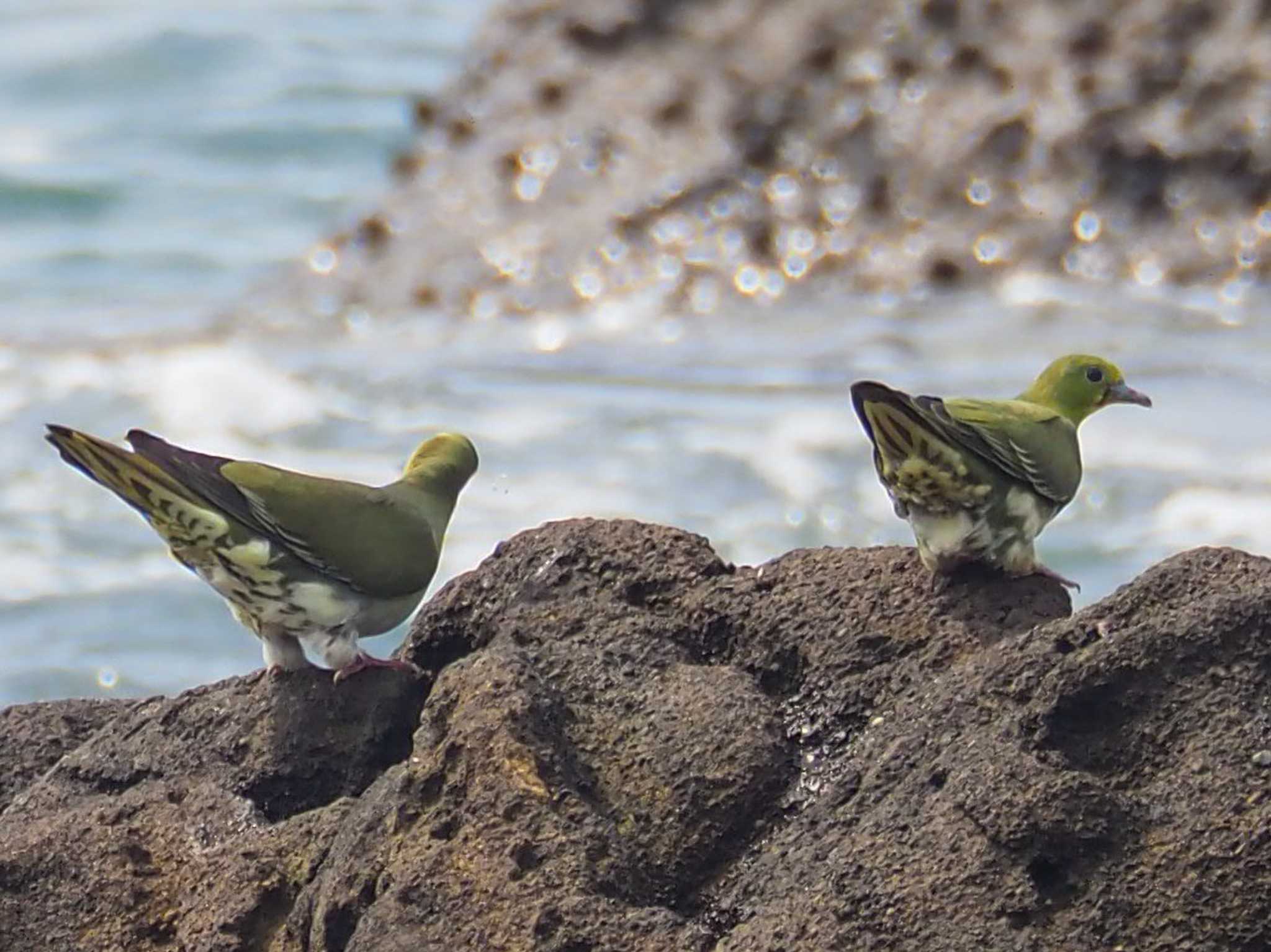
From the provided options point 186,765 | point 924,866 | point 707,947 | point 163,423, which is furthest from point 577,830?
point 163,423

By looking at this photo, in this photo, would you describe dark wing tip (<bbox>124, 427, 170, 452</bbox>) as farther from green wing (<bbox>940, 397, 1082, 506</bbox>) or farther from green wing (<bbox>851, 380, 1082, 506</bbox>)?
green wing (<bbox>940, 397, 1082, 506</bbox>)

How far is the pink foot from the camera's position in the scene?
23.5 feet

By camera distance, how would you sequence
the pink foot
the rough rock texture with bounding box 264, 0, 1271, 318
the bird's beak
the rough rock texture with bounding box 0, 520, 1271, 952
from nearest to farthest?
1. the rough rock texture with bounding box 0, 520, 1271, 952
2. the pink foot
3. the bird's beak
4. the rough rock texture with bounding box 264, 0, 1271, 318

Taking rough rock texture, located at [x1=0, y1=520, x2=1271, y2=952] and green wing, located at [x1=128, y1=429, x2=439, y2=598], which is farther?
green wing, located at [x1=128, y1=429, x2=439, y2=598]

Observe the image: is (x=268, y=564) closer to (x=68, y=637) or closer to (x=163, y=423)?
(x=68, y=637)

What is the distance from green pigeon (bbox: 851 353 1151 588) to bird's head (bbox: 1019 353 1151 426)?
50 cm

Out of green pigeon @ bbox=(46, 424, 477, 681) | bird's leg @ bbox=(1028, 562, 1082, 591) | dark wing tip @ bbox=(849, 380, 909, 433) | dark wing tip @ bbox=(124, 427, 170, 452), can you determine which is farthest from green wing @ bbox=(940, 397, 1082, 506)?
dark wing tip @ bbox=(124, 427, 170, 452)

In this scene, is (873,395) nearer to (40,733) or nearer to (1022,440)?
(1022,440)

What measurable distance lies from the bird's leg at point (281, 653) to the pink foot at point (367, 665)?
0.20m

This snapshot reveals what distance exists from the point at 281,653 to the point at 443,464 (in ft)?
4.10

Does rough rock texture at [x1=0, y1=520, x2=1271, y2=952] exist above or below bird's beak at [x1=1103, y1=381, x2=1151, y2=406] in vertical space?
below

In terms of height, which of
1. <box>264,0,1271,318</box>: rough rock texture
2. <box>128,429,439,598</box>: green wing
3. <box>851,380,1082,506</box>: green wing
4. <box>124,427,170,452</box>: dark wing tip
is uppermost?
<box>264,0,1271,318</box>: rough rock texture

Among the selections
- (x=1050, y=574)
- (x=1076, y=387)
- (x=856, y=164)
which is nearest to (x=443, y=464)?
(x=1076, y=387)

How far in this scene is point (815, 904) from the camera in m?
5.59
